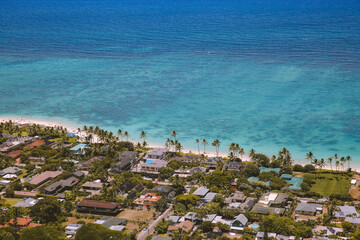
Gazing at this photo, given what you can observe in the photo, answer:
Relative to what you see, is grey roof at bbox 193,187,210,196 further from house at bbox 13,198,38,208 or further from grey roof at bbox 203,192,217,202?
house at bbox 13,198,38,208

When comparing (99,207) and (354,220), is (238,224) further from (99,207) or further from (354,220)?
(99,207)

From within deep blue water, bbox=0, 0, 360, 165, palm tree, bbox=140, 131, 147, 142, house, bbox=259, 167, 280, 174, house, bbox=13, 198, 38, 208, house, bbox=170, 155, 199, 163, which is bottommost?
house, bbox=13, 198, 38, 208

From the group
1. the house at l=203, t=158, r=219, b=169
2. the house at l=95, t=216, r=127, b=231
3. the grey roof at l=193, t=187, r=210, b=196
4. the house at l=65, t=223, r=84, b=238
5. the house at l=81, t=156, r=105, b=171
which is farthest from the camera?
the house at l=81, t=156, r=105, b=171

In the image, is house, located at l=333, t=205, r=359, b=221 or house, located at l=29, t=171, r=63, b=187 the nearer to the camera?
house, located at l=333, t=205, r=359, b=221

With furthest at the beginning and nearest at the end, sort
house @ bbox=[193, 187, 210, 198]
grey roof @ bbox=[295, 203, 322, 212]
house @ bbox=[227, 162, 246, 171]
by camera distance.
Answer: house @ bbox=[227, 162, 246, 171]
house @ bbox=[193, 187, 210, 198]
grey roof @ bbox=[295, 203, 322, 212]

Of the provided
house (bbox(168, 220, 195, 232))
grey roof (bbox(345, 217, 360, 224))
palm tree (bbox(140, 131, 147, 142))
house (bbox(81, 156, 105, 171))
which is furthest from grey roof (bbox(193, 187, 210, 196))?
palm tree (bbox(140, 131, 147, 142))

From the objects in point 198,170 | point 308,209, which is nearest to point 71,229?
point 198,170

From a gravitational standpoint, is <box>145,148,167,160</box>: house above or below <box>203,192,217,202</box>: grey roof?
above
